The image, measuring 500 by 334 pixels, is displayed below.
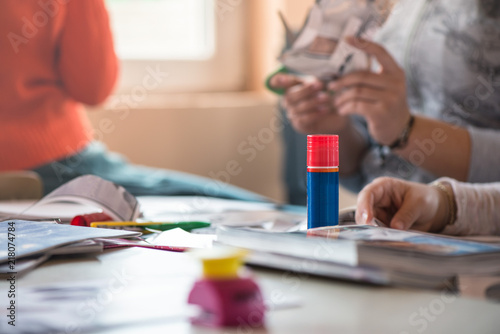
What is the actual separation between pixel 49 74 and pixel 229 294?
170cm

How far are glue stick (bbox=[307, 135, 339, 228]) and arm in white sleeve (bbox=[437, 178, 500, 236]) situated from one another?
0.62 feet

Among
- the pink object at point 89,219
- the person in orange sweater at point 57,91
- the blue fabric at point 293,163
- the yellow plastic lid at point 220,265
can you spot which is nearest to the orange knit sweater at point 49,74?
the person in orange sweater at point 57,91

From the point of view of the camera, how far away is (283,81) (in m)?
1.43

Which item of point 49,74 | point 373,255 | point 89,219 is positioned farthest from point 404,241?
point 49,74

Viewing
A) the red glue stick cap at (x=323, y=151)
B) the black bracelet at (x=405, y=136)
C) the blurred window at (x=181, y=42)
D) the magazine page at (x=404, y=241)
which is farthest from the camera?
the blurred window at (x=181, y=42)

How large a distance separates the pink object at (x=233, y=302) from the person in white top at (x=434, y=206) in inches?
15.3

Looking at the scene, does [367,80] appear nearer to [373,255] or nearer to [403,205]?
[403,205]

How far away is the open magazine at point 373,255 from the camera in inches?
21.3

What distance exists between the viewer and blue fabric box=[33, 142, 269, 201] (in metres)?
1.77

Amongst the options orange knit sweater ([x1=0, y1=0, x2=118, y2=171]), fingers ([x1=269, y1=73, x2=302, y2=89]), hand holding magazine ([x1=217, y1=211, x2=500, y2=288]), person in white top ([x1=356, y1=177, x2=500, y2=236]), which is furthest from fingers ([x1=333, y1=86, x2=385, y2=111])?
orange knit sweater ([x1=0, y1=0, x2=118, y2=171])

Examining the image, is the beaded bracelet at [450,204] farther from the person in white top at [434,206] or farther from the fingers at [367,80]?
the fingers at [367,80]

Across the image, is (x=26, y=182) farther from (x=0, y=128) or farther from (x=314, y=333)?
(x=314, y=333)

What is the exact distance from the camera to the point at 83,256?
69cm

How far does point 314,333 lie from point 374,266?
4.8 inches
